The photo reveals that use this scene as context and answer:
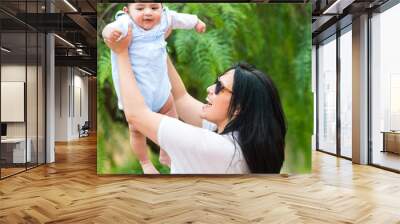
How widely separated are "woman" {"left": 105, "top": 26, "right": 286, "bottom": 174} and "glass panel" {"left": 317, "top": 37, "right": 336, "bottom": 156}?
4.84 metres

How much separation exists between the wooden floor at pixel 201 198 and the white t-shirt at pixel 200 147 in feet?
0.87

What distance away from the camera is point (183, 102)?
6.50m

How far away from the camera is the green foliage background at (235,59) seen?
6.57 meters

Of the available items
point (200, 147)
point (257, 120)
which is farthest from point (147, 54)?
point (257, 120)

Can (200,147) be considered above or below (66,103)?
below

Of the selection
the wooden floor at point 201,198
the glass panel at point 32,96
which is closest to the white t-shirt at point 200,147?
the wooden floor at point 201,198

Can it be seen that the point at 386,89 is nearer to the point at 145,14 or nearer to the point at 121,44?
the point at 145,14

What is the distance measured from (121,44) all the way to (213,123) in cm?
194

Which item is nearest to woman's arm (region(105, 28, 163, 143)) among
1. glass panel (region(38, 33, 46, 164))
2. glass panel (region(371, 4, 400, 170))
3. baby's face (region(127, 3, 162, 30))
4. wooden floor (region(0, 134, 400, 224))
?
baby's face (region(127, 3, 162, 30))

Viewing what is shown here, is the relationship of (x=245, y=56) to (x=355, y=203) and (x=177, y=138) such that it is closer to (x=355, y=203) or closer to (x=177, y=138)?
(x=177, y=138)

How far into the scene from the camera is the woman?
6348 millimetres

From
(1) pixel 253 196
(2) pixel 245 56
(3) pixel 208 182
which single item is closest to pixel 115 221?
(1) pixel 253 196

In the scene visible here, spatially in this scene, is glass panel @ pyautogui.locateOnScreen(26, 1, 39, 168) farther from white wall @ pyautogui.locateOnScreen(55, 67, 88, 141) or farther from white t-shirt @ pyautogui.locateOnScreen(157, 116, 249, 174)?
white wall @ pyautogui.locateOnScreen(55, 67, 88, 141)

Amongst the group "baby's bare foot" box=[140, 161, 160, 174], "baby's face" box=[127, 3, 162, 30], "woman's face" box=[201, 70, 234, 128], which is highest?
"baby's face" box=[127, 3, 162, 30]
